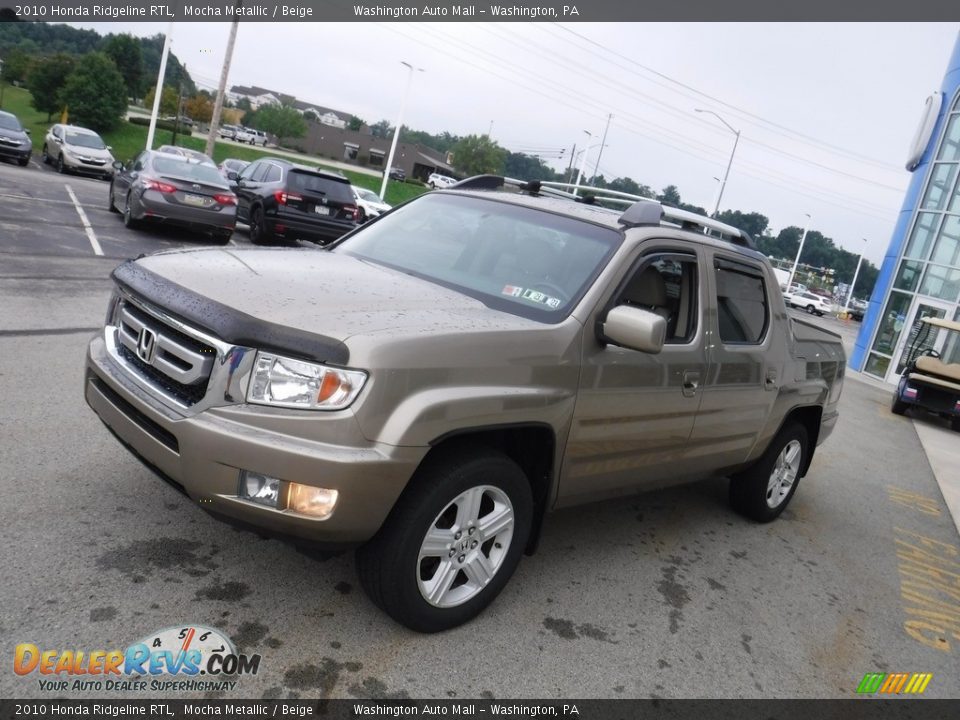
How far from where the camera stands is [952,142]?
22.5 metres

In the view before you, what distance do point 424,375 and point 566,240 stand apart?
1439 mm

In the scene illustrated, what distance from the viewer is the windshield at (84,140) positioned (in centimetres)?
2678

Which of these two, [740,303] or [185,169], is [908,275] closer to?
[185,169]

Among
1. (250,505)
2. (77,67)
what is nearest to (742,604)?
(250,505)

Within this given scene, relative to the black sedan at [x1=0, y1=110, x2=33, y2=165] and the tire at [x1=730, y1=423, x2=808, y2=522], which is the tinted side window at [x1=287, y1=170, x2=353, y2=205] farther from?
the black sedan at [x1=0, y1=110, x2=33, y2=165]

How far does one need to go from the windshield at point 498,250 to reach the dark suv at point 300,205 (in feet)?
36.3

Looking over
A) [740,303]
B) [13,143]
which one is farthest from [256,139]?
[740,303]

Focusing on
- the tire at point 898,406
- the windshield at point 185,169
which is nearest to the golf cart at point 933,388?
the tire at point 898,406

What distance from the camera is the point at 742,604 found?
4.24 metres

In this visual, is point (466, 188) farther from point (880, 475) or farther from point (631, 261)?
point (880, 475)

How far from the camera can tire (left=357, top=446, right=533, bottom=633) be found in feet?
9.57

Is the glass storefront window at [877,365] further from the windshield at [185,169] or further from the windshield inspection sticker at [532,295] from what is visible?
the windshield inspection sticker at [532,295]

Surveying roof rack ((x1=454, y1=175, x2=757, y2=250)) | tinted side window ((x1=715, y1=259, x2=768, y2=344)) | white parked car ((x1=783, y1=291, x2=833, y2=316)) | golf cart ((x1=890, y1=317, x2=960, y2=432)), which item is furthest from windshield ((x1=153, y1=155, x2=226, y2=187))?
white parked car ((x1=783, y1=291, x2=833, y2=316))

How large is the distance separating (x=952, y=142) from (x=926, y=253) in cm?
329
